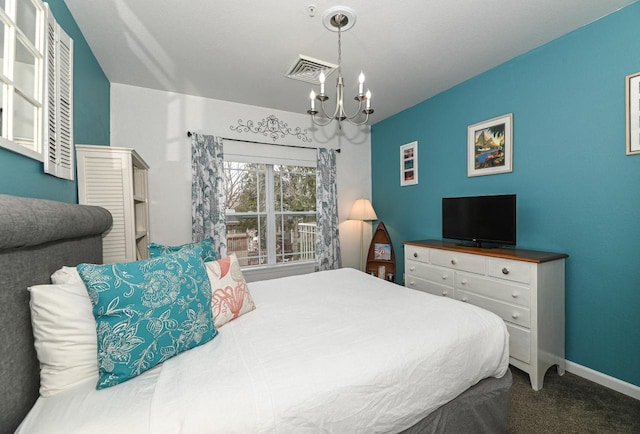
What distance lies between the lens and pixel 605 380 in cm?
197

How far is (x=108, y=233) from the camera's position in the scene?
6.51 ft

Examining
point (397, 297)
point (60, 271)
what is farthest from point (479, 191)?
point (60, 271)

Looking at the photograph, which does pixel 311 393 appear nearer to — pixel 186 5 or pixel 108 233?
pixel 108 233

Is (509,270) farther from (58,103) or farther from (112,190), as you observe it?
(58,103)

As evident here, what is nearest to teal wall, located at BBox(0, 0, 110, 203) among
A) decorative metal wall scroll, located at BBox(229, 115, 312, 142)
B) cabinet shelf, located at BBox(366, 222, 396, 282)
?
decorative metal wall scroll, located at BBox(229, 115, 312, 142)

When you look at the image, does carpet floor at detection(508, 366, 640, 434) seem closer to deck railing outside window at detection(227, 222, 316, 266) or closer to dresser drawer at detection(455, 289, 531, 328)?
dresser drawer at detection(455, 289, 531, 328)

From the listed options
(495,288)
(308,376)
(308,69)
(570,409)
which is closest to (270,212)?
(308,69)

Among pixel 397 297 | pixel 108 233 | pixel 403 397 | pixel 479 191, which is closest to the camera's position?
pixel 403 397

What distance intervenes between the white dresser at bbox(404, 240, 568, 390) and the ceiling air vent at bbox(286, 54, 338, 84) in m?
2.05

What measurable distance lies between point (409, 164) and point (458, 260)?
1.60 meters

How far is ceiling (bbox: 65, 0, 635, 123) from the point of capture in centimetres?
184

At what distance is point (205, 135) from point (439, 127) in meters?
2.78

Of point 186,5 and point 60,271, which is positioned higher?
point 186,5

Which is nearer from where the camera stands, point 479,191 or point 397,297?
point 397,297
